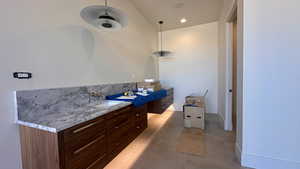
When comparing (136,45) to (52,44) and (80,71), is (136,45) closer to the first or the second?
(80,71)

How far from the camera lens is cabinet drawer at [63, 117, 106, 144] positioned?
1.18 m

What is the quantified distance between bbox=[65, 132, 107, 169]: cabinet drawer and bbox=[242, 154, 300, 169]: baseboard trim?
6.40 ft

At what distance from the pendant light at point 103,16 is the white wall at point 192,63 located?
3.51 metres

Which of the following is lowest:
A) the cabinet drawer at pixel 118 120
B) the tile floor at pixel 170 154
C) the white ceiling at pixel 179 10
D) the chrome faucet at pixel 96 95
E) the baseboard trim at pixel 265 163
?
the tile floor at pixel 170 154

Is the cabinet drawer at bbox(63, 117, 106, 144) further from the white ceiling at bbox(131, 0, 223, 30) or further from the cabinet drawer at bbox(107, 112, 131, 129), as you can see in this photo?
the white ceiling at bbox(131, 0, 223, 30)

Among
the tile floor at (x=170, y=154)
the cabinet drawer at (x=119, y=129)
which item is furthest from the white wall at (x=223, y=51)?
the cabinet drawer at (x=119, y=129)

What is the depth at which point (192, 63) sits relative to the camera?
15.1 ft

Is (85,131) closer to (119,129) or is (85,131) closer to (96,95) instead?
(119,129)

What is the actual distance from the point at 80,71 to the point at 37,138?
A: 107 cm

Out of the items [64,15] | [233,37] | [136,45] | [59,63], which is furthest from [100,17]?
[233,37]

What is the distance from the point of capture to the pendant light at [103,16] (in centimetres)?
134

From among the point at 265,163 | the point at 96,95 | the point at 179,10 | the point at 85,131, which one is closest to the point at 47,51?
the point at 96,95

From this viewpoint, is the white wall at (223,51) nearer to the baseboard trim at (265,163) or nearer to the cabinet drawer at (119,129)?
the baseboard trim at (265,163)

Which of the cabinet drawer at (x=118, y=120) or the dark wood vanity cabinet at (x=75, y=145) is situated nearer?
the dark wood vanity cabinet at (x=75, y=145)
